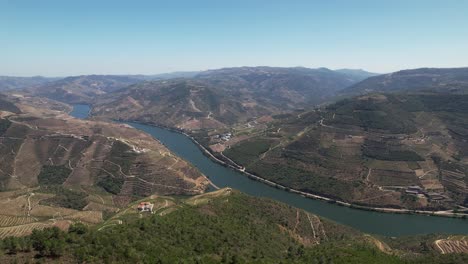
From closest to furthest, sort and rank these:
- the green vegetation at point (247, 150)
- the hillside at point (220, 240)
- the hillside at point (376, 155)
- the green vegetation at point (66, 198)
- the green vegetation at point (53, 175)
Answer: the hillside at point (220, 240) → the green vegetation at point (66, 198) → the hillside at point (376, 155) → the green vegetation at point (53, 175) → the green vegetation at point (247, 150)

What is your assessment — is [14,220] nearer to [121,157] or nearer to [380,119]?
[121,157]

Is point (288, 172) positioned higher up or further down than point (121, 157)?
further down

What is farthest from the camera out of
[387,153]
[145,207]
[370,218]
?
[387,153]

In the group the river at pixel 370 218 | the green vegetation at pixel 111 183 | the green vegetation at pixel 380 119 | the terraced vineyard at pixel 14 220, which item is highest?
the green vegetation at pixel 380 119

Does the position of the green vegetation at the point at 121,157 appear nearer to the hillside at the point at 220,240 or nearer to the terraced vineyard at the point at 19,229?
the hillside at the point at 220,240

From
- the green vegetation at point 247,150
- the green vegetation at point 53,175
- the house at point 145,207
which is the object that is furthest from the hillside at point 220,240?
the green vegetation at point 247,150

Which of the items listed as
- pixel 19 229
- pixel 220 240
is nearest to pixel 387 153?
pixel 220 240

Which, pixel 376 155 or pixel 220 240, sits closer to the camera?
pixel 220 240

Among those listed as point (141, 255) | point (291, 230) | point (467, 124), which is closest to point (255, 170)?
point (291, 230)

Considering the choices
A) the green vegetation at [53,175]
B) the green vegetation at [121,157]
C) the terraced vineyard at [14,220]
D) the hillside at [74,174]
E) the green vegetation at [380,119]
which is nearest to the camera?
the terraced vineyard at [14,220]
